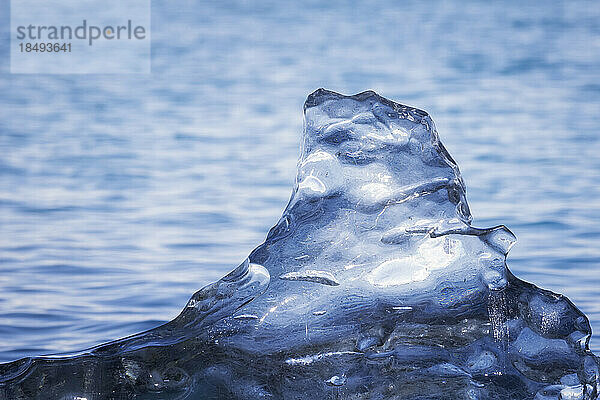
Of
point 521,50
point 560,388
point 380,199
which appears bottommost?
point 560,388

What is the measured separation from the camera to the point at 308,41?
18.1 ft

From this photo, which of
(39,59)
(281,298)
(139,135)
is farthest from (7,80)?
(281,298)

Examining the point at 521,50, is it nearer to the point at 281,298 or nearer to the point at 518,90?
the point at 518,90

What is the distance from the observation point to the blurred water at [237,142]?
2367 millimetres

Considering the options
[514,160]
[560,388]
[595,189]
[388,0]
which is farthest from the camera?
[388,0]

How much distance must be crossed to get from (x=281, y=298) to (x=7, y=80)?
386 centimetres
